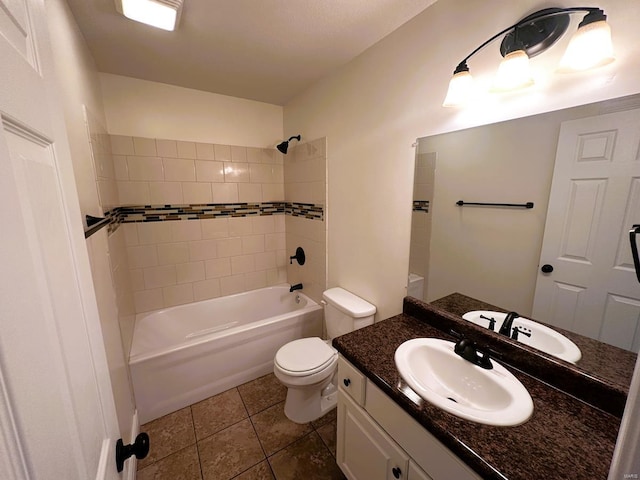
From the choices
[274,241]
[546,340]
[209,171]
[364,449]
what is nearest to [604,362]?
[546,340]

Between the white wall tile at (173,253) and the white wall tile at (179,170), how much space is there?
1.92 feet

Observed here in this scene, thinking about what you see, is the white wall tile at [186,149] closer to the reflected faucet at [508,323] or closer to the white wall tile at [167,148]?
the white wall tile at [167,148]

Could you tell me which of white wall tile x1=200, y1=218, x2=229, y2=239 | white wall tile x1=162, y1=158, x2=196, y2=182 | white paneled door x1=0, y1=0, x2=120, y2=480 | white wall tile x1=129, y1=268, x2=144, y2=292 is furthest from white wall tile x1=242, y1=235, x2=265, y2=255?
white paneled door x1=0, y1=0, x2=120, y2=480

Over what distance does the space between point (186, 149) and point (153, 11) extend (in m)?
1.16

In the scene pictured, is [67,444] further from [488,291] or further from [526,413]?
[488,291]

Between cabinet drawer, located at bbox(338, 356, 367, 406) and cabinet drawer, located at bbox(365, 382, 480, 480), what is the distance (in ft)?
0.09

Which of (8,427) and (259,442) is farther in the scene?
(259,442)

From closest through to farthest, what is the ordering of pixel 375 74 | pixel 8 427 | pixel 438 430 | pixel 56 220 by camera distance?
1. pixel 8 427
2. pixel 56 220
3. pixel 438 430
4. pixel 375 74

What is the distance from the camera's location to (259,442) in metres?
1.59

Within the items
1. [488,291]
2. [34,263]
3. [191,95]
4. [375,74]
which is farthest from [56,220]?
[191,95]

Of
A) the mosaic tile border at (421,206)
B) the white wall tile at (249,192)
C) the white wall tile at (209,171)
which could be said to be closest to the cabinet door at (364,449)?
the mosaic tile border at (421,206)

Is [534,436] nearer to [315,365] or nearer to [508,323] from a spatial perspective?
[508,323]

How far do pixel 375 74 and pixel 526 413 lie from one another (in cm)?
175

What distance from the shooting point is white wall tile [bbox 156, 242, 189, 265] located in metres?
2.29
